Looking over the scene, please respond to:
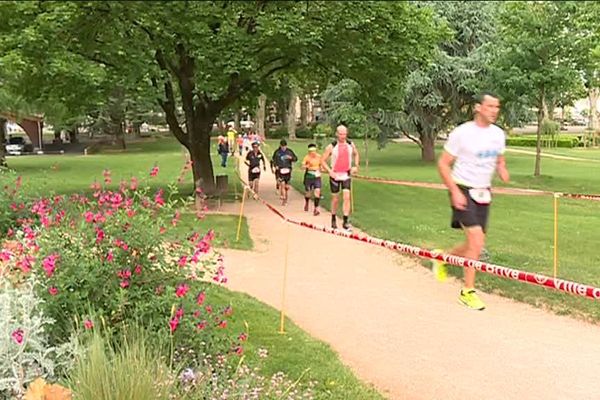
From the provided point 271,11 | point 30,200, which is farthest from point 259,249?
point 271,11

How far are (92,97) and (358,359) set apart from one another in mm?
6676

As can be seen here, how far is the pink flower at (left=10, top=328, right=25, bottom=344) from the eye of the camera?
4449 mm

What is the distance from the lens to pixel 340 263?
10977 mm

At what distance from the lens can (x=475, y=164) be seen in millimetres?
2963

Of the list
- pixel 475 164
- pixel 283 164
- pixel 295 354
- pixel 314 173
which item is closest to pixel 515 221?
pixel 314 173

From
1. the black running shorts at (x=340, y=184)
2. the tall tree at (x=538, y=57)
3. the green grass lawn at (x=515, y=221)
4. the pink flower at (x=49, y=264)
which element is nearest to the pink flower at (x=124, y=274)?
the pink flower at (x=49, y=264)

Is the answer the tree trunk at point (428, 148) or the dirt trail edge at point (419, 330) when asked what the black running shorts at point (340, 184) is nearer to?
the dirt trail edge at point (419, 330)

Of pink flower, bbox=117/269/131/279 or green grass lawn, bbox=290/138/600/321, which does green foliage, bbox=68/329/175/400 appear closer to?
pink flower, bbox=117/269/131/279

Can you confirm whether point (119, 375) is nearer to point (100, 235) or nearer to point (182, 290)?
point (182, 290)

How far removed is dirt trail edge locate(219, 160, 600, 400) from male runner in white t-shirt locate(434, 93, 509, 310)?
10.1 ft

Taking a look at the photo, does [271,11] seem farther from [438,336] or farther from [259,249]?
[259,249]

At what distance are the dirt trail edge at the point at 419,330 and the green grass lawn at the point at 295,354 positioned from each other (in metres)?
0.29

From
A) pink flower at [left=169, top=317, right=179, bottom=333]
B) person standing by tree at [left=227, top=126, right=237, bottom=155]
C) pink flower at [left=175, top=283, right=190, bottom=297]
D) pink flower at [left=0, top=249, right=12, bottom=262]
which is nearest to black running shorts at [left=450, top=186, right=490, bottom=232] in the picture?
pink flower at [left=169, top=317, right=179, bottom=333]

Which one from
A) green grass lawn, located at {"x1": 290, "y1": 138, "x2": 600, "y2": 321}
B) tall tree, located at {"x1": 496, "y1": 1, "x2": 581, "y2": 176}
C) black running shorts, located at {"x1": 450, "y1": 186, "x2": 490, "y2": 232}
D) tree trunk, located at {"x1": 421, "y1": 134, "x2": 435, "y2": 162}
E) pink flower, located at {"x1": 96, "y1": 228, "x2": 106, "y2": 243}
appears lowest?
green grass lawn, located at {"x1": 290, "y1": 138, "x2": 600, "y2": 321}
